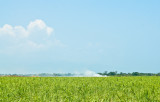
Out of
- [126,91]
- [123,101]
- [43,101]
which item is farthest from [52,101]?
[126,91]

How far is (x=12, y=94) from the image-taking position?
8.07 m

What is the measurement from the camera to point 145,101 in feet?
22.4

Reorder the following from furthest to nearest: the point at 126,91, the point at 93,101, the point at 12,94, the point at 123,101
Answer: the point at 126,91 → the point at 12,94 → the point at 123,101 → the point at 93,101

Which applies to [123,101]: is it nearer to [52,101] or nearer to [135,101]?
[135,101]

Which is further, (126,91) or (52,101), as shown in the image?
(126,91)

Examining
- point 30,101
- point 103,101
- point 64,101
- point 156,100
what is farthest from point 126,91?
point 30,101

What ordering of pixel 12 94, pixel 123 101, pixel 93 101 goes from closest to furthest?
pixel 93 101 < pixel 123 101 < pixel 12 94

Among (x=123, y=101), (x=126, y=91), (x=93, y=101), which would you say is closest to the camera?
(x=93, y=101)

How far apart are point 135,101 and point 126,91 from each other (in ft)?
7.34

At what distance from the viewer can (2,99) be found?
6879 mm

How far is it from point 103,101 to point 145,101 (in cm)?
142

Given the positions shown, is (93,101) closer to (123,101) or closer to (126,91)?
(123,101)

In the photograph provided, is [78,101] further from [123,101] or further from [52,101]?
[123,101]

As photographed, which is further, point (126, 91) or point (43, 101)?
point (126, 91)
